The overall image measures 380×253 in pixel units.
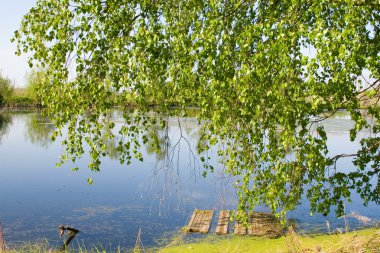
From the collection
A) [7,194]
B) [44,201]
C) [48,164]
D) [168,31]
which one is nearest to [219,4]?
[168,31]

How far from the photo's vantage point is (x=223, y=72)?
607 centimetres

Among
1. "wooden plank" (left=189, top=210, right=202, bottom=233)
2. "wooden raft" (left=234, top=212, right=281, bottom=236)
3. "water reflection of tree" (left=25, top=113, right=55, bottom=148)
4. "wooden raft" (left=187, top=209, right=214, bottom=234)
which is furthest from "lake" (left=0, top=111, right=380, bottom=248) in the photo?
"water reflection of tree" (left=25, top=113, right=55, bottom=148)

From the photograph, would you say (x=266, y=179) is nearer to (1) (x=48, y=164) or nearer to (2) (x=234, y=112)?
(2) (x=234, y=112)

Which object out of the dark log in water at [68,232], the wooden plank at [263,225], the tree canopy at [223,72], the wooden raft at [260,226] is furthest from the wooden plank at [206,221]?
the tree canopy at [223,72]

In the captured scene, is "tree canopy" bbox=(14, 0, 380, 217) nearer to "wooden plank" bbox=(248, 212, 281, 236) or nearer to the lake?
the lake

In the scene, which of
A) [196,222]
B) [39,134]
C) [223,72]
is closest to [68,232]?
[196,222]

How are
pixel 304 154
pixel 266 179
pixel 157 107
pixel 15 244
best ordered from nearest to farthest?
1. pixel 304 154
2. pixel 266 179
3. pixel 157 107
4. pixel 15 244

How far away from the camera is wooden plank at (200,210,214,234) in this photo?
1348cm

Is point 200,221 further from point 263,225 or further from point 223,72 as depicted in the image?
point 223,72

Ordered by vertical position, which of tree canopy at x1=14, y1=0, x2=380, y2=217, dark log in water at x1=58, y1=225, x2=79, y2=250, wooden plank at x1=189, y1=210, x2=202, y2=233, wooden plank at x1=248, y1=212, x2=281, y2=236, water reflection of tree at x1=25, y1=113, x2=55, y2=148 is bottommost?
dark log in water at x1=58, y1=225, x2=79, y2=250

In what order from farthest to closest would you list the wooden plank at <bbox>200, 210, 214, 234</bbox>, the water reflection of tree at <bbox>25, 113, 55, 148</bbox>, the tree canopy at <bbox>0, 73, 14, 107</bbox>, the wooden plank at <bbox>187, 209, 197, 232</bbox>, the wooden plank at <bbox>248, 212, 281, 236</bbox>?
the tree canopy at <bbox>0, 73, 14, 107</bbox> < the water reflection of tree at <bbox>25, 113, 55, 148</bbox> < the wooden plank at <bbox>200, 210, 214, 234</bbox> < the wooden plank at <bbox>187, 209, 197, 232</bbox> < the wooden plank at <bbox>248, 212, 281, 236</bbox>

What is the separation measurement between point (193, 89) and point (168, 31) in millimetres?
1053

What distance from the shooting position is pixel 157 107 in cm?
759

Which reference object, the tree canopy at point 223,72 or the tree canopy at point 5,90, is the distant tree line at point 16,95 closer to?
the tree canopy at point 5,90
